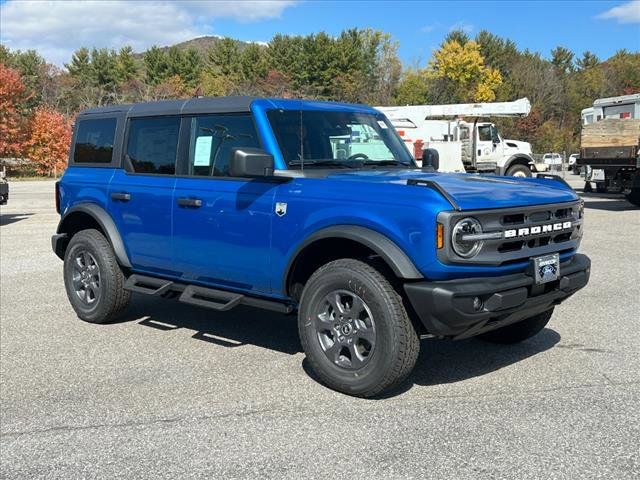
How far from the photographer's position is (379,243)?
4027 mm

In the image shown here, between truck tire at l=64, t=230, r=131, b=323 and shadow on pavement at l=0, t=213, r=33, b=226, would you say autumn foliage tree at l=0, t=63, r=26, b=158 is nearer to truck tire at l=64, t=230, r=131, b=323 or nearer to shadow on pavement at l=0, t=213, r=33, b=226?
shadow on pavement at l=0, t=213, r=33, b=226

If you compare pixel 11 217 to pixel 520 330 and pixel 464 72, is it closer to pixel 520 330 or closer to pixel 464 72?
pixel 520 330

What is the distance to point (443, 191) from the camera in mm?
3879

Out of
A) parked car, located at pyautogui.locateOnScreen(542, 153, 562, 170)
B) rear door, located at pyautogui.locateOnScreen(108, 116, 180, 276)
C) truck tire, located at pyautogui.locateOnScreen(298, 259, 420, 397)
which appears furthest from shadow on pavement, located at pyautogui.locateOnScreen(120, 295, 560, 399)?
parked car, located at pyautogui.locateOnScreen(542, 153, 562, 170)

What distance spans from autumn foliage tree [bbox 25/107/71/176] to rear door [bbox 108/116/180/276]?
35.7 m

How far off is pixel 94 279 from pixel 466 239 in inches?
150

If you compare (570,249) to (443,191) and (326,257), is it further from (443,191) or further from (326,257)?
(326,257)

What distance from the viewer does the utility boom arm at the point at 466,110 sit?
24078 mm

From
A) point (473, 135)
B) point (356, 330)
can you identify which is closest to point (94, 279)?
point (356, 330)

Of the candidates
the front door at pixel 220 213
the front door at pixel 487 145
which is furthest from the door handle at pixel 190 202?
the front door at pixel 487 145

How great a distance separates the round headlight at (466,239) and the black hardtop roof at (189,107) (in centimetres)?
198

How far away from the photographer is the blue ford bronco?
3955 mm

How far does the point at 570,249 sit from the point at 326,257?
68.2 inches

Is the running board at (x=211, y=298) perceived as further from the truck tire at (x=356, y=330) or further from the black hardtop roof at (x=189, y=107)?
the black hardtop roof at (x=189, y=107)
